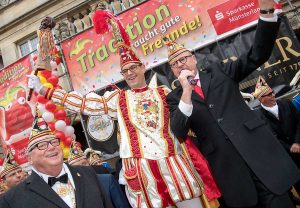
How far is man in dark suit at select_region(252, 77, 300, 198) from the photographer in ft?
13.8

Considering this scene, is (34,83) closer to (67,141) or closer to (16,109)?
(67,141)

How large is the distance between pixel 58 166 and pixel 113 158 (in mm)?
4576

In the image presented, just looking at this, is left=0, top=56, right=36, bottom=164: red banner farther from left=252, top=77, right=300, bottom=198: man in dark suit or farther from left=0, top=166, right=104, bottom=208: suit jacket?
left=0, top=166, right=104, bottom=208: suit jacket

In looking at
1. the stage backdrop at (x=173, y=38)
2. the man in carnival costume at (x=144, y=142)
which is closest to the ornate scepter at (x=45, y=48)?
the man in carnival costume at (x=144, y=142)

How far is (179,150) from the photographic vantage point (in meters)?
2.68

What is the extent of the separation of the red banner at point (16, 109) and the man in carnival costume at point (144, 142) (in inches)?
186

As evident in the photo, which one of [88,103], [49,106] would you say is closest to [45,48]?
[88,103]

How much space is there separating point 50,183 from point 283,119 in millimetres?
3300

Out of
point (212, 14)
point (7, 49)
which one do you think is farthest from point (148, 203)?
point (7, 49)

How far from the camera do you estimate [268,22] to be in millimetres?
2102

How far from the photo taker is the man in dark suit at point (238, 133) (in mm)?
2184

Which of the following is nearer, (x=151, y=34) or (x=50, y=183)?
(x=50, y=183)

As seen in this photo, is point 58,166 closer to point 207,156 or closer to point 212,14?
point 207,156

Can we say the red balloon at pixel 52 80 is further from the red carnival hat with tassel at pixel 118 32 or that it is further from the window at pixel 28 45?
the window at pixel 28 45
